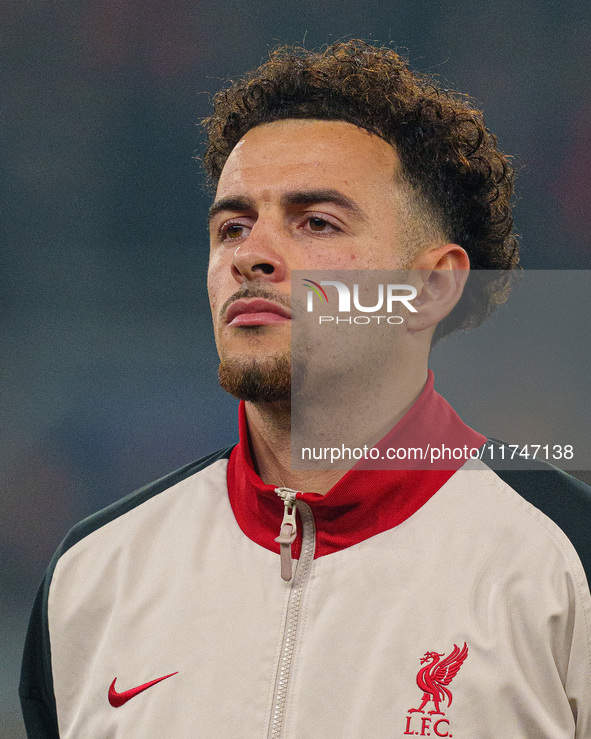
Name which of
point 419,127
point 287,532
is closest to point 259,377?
point 287,532

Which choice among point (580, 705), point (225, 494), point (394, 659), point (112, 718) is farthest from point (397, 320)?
point (112, 718)

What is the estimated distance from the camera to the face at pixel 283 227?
4.37 feet

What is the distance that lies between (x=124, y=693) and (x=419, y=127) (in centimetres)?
121

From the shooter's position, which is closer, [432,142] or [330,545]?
[330,545]

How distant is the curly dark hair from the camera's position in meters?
1.57

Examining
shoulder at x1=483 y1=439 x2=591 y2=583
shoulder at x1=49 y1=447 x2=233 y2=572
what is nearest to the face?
shoulder at x1=49 y1=447 x2=233 y2=572

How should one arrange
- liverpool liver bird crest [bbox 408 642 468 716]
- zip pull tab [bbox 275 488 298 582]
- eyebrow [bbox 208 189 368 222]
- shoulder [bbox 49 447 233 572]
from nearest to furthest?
liverpool liver bird crest [bbox 408 642 468 716]
zip pull tab [bbox 275 488 298 582]
eyebrow [bbox 208 189 368 222]
shoulder [bbox 49 447 233 572]

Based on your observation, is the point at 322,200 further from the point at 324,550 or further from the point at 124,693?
the point at 124,693

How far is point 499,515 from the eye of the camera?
1.29 m

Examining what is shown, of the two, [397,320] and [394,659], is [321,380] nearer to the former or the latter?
[397,320]

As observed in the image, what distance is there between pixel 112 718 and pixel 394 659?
484mm

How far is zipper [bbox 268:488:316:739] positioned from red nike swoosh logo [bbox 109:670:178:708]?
0.19m

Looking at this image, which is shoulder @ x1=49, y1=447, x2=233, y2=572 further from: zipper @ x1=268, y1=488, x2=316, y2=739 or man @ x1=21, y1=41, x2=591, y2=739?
zipper @ x1=268, y1=488, x2=316, y2=739

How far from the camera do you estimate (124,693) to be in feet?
4.25
